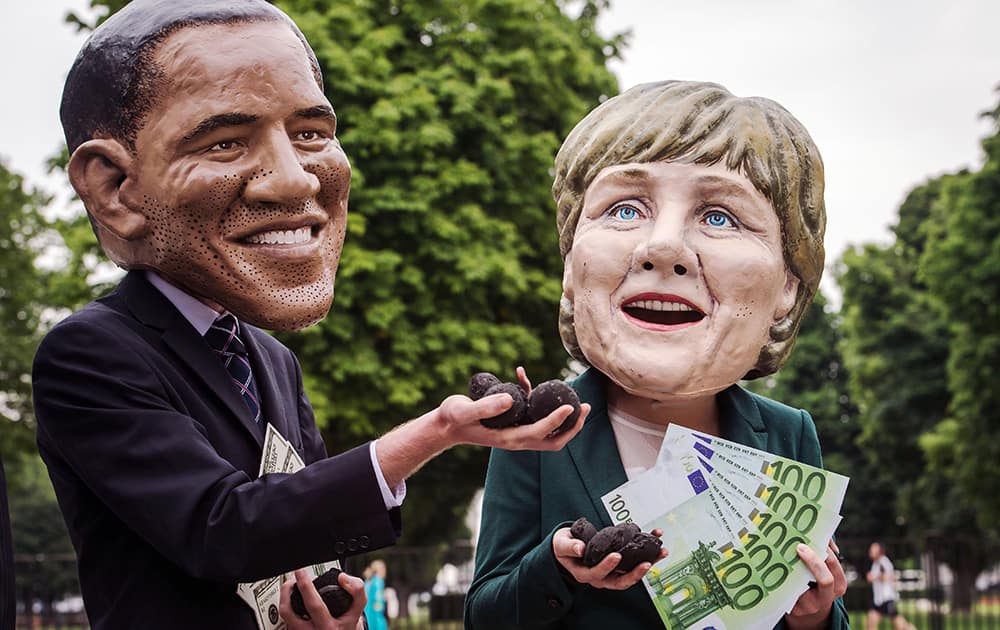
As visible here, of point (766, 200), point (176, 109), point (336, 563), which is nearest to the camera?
point (176, 109)

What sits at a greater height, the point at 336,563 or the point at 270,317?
the point at 270,317

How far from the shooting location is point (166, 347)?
295cm

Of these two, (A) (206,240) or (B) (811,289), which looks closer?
→ (A) (206,240)

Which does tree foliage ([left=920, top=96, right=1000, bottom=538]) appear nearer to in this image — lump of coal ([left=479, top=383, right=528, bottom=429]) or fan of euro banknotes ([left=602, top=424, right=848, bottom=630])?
fan of euro banknotes ([left=602, top=424, right=848, bottom=630])

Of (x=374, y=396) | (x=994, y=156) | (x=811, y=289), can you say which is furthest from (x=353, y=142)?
(x=994, y=156)

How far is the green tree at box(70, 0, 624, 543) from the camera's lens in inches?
626

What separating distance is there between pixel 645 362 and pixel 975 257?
2193 centimetres

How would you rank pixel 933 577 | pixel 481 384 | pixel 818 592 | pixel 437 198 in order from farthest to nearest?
1. pixel 933 577
2. pixel 437 198
3. pixel 818 592
4. pixel 481 384

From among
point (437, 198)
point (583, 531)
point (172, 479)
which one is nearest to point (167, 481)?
point (172, 479)

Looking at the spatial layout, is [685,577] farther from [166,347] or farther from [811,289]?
[166,347]

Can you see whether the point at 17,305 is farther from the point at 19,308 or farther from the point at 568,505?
the point at 568,505

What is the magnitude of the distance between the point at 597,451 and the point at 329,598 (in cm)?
104

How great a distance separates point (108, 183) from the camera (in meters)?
2.99

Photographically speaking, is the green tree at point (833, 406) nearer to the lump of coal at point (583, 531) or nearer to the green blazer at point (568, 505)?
the green blazer at point (568, 505)
